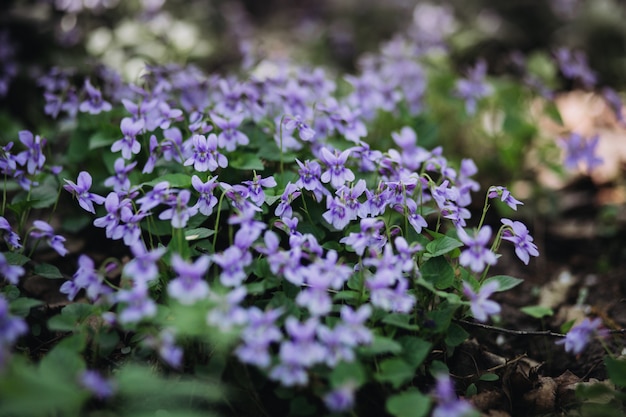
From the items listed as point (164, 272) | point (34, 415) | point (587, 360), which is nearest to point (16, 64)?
point (164, 272)

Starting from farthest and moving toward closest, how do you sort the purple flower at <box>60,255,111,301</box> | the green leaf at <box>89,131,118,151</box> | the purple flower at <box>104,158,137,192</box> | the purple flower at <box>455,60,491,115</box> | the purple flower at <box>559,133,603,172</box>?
the purple flower at <box>455,60,491,115</box> < the purple flower at <box>559,133,603,172</box> < the green leaf at <box>89,131,118,151</box> < the purple flower at <box>104,158,137,192</box> < the purple flower at <box>60,255,111,301</box>

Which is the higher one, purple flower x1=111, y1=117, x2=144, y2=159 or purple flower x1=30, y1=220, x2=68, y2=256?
purple flower x1=111, y1=117, x2=144, y2=159

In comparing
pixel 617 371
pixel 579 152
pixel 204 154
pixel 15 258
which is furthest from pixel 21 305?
pixel 579 152

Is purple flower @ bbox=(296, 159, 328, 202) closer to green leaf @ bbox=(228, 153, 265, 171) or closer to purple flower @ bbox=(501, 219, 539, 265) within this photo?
green leaf @ bbox=(228, 153, 265, 171)

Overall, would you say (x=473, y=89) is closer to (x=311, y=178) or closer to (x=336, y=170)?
(x=336, y=170)

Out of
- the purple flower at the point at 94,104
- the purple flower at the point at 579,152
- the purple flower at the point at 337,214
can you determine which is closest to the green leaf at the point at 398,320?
the purple flower at the point at 337,214

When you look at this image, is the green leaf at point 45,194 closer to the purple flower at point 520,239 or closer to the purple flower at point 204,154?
the purple flower at point 204,154

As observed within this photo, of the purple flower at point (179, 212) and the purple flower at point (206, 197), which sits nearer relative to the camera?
the purple flower at point (179, 212)

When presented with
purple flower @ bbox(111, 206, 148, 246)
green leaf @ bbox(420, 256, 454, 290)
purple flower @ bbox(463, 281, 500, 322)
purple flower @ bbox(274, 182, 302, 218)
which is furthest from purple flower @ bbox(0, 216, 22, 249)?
purple flower @ bbox(463, 281, 500, 322)

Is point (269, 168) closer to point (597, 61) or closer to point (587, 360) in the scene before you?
point (587, 360)
